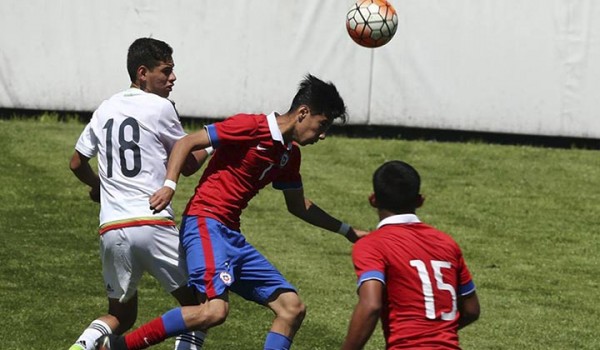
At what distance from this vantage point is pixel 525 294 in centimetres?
1212

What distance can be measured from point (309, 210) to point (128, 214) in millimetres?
1265

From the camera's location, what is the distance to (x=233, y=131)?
7930 mm

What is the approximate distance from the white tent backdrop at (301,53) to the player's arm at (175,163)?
35.7ft

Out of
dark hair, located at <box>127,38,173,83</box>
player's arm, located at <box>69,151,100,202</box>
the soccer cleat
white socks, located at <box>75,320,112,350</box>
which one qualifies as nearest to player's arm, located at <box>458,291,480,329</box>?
the soccer cleat

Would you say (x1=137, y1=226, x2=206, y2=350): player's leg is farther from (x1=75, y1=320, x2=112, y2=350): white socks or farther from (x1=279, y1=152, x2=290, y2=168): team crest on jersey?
(x1=279, y1=152, x2=290, y2=168): team crest on jersey

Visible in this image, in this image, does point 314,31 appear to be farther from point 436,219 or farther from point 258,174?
point 258,174

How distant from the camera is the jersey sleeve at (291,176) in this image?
8367 millimetres

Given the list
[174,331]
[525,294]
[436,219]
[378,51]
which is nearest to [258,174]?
[174,331]

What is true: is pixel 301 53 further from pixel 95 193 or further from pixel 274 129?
pixel 274 129

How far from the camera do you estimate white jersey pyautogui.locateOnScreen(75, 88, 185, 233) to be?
7938 mm

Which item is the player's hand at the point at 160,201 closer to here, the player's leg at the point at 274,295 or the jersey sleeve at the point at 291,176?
the player's leg at the point at 274,295

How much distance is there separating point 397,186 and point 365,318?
0.68 m

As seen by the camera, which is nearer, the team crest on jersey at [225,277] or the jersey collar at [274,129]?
the team crest on jersey at [225,277]

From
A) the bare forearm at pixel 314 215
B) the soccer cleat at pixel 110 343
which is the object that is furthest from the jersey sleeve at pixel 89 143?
the bare forearm at pixel 314 215
